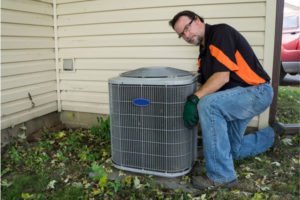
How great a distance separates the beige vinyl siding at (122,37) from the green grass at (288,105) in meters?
→ 1.11

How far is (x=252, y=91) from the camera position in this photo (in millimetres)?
2453

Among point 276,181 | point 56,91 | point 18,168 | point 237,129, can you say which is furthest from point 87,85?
point 276,181

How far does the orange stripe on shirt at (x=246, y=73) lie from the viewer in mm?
2430

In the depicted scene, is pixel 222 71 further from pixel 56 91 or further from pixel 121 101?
pixel 56 91

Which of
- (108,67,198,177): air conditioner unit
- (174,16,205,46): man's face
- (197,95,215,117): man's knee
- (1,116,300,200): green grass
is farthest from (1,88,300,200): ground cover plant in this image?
(174,16,205,46): man's face

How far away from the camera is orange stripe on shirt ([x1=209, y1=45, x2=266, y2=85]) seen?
2299 mm

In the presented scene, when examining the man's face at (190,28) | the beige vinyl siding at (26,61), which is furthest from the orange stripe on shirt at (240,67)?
the beige vinyl siding at (26,61)

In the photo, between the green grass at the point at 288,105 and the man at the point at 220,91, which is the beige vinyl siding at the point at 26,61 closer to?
the man at the point at 220,91

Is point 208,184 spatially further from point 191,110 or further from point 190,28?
point 190,28

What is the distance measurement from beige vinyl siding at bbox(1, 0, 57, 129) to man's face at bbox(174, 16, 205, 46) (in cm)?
201

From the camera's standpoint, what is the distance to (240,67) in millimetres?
2445

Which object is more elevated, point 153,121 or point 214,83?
point 214,83

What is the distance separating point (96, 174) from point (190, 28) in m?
1.65

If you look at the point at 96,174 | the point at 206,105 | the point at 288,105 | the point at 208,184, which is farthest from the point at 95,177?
the point at 288,105
